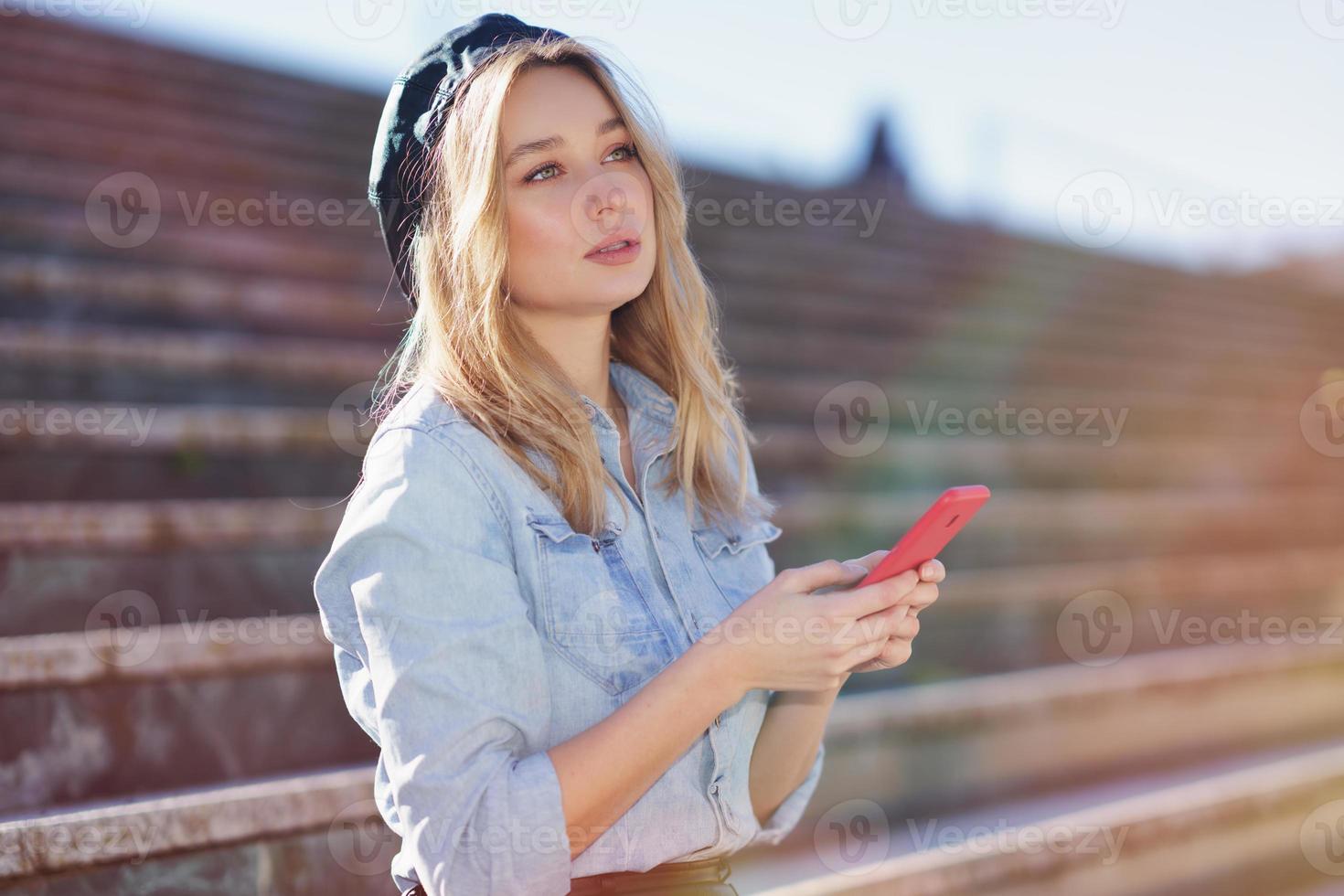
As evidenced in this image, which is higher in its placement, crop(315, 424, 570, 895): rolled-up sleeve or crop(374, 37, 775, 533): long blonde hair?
crop(374, 37, 775, 533): long blonde hair

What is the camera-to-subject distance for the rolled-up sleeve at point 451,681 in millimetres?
1055

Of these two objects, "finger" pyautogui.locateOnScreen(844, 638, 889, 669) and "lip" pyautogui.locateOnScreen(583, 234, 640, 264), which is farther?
"lip" pyautogui.locateOnScreen(583, 234, 640, 264)

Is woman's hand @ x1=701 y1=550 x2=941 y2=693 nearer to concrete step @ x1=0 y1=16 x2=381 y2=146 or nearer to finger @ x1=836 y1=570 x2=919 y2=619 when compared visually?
finger @ x1=836 y1=570 x2=919 y2=619

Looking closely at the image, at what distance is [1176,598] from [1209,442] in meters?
1.60

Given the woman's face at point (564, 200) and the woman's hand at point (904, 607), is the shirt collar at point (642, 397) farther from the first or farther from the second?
the woman's hand at point (904, 607)

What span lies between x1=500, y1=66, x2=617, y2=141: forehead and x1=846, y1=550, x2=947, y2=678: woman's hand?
0.66 m

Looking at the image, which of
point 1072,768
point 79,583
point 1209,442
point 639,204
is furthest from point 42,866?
point 1209,442

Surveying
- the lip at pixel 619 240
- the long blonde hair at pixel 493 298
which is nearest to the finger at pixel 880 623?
the long blonde hair at pixel 493 298

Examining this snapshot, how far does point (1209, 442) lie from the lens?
17.5 feet

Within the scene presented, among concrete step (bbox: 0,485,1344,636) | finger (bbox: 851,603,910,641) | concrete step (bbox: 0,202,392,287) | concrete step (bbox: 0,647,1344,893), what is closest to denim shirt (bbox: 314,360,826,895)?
finger (bbox: 851,603,910,641)

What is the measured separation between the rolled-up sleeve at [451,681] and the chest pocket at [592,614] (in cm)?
7

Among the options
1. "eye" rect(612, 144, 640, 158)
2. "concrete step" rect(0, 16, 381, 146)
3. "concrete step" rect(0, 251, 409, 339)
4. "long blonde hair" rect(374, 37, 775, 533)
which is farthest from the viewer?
"concrete step" rect(0, 16, 381, 146)

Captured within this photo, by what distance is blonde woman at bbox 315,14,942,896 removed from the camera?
108cm

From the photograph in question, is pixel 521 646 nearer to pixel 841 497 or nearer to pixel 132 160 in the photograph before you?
pixel 841 497
